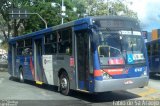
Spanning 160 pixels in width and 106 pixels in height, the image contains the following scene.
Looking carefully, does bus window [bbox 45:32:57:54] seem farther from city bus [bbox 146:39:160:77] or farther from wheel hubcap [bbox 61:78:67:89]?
city bus [bbox 146:39:160:77]

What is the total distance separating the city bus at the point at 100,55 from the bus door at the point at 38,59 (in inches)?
88.4

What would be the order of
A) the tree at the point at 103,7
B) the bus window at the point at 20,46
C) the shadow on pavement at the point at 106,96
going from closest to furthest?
the shadow on pavement at the point at 106,96
the bus window at the point at 20,46
the tree at the point at 103,7

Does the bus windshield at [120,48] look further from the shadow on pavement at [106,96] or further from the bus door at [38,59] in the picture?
the bus door at [38,59]

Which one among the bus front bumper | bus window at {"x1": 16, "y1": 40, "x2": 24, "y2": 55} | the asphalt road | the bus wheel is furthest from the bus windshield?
bus window at {"x1": 16, "y1": 40, "x2": 24, "y2": 55}

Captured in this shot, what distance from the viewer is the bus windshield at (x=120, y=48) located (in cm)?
1227

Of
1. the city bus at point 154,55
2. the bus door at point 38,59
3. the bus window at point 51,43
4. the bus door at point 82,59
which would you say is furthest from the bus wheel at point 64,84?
the city bus at point 154,55

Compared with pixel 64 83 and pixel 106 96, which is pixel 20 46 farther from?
pixel 106 96

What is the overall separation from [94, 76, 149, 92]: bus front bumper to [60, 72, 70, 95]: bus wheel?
2.54m

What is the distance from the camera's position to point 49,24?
40906 millimetres

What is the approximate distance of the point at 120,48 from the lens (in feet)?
41.2

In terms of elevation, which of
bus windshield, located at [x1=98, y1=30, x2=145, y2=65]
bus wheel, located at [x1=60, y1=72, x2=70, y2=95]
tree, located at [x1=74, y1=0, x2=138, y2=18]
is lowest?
bus wheel, located at [x1=60, y1=72, x2=70, y2=95]

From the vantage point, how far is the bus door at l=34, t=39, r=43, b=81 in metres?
17.6

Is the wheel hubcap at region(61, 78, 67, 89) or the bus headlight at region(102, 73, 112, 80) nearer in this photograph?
the bus headlight at region(102, 73, 112, 80)

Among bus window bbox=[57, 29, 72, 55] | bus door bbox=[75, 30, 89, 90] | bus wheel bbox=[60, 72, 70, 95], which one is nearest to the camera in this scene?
bus door bbox=[75, 30, 89, 90]
